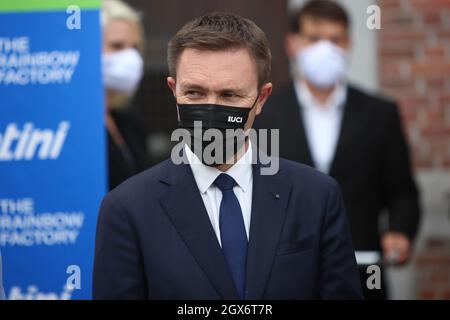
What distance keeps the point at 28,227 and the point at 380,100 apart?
6.58 ft

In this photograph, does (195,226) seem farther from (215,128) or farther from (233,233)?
(215,128)

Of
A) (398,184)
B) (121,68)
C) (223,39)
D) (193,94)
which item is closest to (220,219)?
(193,94)

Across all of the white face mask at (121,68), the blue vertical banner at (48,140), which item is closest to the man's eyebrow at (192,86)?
the blue vertical banner at (48,140)

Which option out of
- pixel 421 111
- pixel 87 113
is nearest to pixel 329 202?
pixel 87 113

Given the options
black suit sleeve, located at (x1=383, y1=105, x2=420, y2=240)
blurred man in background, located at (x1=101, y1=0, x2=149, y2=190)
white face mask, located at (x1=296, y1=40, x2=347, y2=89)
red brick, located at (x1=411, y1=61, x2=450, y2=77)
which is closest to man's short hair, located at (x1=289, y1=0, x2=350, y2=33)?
white face mask, located at (x1=296, y1=40, x2=347, y2=89)

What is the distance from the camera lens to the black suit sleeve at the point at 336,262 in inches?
105

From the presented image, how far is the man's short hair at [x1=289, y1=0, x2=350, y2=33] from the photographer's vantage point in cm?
456

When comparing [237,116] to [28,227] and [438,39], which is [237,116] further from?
[438,39]

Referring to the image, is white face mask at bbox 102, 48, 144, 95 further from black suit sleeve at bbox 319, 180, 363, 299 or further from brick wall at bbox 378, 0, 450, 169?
brick wall at bbox 378, 0, 450, 169

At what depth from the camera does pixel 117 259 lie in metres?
2.60

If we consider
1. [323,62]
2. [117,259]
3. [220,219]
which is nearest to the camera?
[117,259]

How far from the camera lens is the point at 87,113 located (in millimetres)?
3512

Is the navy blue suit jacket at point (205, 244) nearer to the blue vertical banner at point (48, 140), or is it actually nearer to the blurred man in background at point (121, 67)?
the blue vertical banner at point (48, 140)

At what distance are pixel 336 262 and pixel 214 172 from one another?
0.44 m
